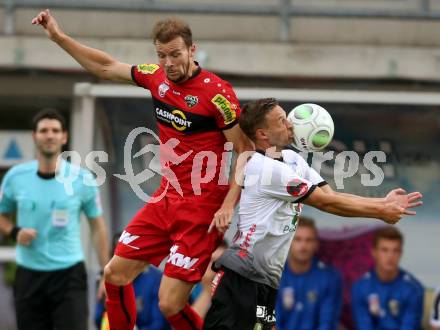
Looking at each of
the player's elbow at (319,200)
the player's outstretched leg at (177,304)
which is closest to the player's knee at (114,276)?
the player's outstretched leg at (177,304)

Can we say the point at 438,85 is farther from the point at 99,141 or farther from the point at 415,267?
the point at 99,141

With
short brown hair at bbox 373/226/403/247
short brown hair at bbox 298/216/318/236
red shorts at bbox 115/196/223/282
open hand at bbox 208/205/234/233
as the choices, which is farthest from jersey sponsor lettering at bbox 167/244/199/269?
short brown hair at bbox 373/226/403/247

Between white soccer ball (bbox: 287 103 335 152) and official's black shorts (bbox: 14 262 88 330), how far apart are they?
2.45 meters

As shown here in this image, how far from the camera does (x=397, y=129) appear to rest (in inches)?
460

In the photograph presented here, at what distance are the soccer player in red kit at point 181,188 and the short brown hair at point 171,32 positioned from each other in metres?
0.09

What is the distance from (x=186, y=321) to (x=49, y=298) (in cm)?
176

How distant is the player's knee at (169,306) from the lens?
299 inches

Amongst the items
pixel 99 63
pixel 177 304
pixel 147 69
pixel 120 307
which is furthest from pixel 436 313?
pixel 99 63

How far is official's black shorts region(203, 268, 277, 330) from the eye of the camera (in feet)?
24.0

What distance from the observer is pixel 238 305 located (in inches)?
289

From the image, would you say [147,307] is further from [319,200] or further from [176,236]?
[319,200]

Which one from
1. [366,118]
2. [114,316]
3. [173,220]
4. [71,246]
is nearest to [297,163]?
[173,220]

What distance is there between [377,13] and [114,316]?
509 centimetres

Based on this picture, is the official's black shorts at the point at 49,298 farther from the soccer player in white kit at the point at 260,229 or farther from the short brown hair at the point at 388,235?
the short brown hair at the point at 388,235
